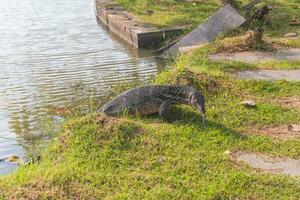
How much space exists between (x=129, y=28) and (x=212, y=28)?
274cm

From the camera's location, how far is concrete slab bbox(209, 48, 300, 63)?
8.34 meters

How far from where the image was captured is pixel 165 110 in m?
5.96

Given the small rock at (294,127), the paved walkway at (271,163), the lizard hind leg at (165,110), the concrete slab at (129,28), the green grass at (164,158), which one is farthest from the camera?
the concrete slab at (129,28)

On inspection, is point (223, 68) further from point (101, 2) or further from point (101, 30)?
point (101, 2)

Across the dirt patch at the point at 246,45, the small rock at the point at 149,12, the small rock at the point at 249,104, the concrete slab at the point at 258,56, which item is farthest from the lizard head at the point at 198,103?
the small rock at the point at 149,12

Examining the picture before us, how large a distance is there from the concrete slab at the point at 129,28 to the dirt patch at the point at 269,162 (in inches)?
290

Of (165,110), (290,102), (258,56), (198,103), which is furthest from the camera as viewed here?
(258,56)

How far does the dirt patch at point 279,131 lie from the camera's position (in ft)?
18.2

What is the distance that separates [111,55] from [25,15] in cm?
667

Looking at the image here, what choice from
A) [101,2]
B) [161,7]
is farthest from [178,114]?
[101,2]

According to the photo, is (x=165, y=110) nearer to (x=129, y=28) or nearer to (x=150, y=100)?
(x=150, y=100)

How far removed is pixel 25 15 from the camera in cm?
1758

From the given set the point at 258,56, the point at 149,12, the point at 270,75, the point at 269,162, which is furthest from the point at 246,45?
the point at 149,12

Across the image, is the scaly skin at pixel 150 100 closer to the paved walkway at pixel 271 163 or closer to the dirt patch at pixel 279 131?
the dirt patch at pixel 279 131
